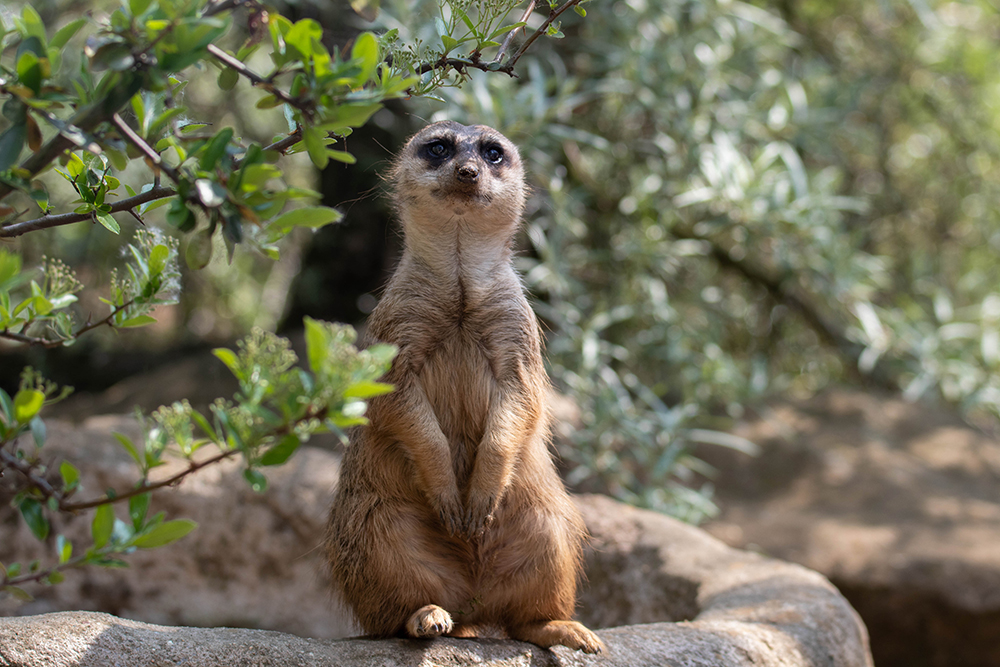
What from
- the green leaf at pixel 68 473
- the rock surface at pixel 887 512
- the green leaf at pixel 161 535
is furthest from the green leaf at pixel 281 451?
the rock surface at pixel 887 512

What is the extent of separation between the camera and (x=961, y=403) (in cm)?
508

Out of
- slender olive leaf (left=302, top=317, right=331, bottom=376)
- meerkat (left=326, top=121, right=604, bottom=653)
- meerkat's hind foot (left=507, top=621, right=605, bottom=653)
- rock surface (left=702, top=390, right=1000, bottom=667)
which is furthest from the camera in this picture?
rock surface (left=702, top=390, right=1000, bottom=667)

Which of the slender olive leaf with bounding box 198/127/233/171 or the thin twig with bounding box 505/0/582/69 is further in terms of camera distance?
the thin twig with bounding box 505/0/582/69

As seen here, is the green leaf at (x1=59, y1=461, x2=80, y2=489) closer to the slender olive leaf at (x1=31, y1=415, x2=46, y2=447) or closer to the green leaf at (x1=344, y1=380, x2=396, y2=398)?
the slender olive leaf at (x1=31, y1=415, x2=46, y2=447)

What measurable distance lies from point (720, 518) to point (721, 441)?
0.64 meters

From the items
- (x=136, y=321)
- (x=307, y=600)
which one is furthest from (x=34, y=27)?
(x=307, y=600)

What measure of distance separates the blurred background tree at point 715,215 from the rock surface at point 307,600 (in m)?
0.86

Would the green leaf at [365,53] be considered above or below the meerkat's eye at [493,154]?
above

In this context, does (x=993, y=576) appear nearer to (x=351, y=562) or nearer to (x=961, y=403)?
(x=961, y=403)

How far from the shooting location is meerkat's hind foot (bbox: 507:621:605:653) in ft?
7.38

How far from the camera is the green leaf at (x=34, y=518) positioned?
1338 mm

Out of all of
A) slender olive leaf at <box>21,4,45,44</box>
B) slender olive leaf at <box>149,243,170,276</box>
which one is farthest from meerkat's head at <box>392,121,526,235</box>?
slender olive leaf at <box>21,4,45,44</box>

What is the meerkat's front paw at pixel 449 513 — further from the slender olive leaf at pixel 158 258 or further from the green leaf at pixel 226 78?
the green leaf at pixel 226 78

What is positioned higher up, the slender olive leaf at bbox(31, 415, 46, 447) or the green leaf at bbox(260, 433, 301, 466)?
the green leaf at bbox(260, 433, 301, 466)
